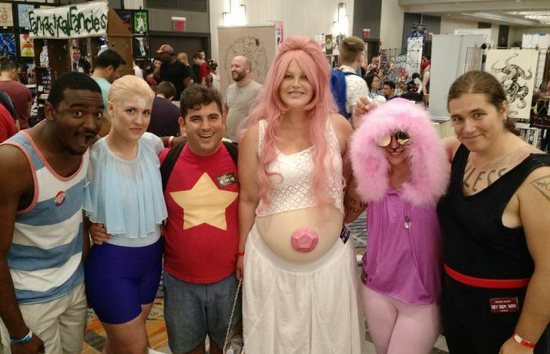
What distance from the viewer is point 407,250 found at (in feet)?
6.33

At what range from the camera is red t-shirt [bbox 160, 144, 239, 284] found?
2102 millimetres

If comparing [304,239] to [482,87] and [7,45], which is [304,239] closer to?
[482,87]

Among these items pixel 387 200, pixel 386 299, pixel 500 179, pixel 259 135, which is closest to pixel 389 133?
pixel 387 200

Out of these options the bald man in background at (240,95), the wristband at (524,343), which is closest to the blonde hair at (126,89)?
the wristband at (524,343)

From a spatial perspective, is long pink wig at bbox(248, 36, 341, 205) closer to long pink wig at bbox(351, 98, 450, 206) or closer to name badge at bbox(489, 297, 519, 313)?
long pink wig at bbox(351, 98, 450, 206)

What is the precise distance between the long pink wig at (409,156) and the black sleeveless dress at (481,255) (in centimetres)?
9

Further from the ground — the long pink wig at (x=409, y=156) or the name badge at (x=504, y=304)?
the long pink wig at (x=409, y=156)

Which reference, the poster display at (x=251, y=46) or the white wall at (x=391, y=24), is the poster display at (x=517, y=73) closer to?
the poster display at (x=251, y=46)

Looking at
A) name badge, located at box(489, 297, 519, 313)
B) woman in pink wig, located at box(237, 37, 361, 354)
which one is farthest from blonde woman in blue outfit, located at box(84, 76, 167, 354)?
name badge, located at box(489, 297, 519, 313)

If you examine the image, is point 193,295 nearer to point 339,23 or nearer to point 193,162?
point 193,162

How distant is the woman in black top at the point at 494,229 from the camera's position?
1.60 m

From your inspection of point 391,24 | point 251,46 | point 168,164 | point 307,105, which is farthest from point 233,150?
point 391,24

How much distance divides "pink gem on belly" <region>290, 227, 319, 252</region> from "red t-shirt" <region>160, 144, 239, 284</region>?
0.34 m

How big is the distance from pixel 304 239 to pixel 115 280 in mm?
826
